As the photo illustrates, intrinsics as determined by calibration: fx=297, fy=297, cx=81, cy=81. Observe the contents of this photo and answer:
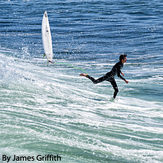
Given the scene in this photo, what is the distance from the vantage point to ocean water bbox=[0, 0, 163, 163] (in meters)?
6.94

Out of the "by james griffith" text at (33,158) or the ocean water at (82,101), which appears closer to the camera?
the "by james griffith" text at (33,158)

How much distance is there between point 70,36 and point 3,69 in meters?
13.8

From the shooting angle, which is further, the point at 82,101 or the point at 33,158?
the point at 82,101

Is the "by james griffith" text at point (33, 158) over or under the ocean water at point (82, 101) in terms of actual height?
under

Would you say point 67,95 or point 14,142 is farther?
point 67,95

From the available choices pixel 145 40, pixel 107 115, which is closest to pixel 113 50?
pixel 145 40

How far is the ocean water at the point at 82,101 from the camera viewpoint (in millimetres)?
6941

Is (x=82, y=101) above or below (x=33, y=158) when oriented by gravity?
above

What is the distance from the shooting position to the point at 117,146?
23.6 feet

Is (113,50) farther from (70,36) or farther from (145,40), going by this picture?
(70,36)

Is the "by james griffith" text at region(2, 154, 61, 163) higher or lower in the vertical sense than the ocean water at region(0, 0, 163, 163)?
lower

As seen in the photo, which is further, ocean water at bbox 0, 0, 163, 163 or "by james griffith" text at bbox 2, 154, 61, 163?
ocean water at bbox 0, 0, 163, 163

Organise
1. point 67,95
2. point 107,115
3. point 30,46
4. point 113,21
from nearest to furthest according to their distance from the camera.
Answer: point 107,115
point 67,95
point 30,46
point 113,21

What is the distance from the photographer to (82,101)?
424 inches
